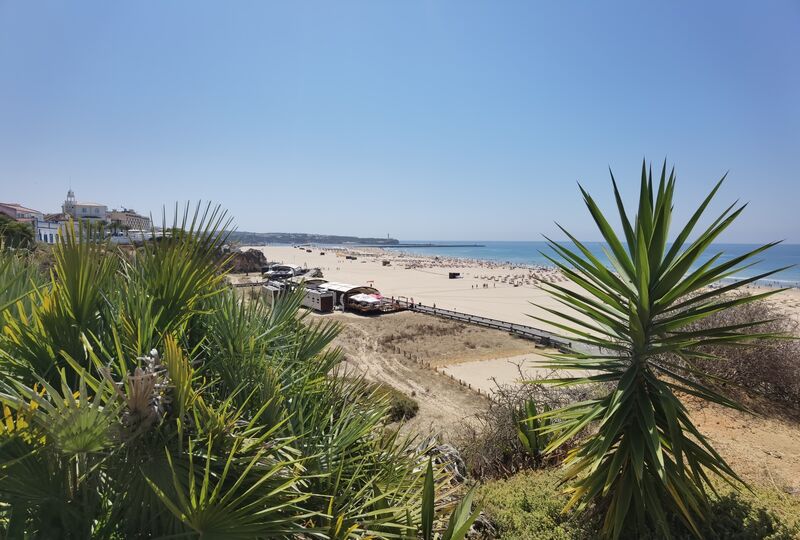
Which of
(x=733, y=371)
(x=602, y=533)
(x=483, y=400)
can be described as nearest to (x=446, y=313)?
(x=483, y=400)

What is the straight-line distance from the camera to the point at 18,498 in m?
1.60

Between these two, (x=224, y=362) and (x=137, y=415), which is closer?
(x=137, y=415)

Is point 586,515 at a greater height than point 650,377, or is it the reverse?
point 650,377

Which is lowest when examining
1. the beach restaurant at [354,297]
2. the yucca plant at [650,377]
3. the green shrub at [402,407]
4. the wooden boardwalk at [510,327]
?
the green shrub at [402,407]

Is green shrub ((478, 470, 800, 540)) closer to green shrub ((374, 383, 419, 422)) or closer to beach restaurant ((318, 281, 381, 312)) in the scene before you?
green shrub ((374, 383, 419, 422))

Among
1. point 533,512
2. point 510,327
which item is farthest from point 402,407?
point 510,327

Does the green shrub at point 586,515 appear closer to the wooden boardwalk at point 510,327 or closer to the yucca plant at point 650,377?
the yucca plant at point 650,377

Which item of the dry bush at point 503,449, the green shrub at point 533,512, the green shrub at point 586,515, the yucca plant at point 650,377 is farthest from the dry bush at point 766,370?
the yucca plant at point 650,377

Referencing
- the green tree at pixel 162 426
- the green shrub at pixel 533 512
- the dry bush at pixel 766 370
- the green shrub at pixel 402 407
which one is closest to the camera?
the green tree at pixel 162 426

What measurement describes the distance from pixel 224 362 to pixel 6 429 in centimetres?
123

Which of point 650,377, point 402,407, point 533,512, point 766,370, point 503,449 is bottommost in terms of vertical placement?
point 402,407

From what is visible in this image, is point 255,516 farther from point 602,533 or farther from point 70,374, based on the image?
point 602,533

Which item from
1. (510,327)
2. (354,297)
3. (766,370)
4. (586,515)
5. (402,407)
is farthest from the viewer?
(354,297)

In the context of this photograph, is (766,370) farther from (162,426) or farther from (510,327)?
(510,327)
